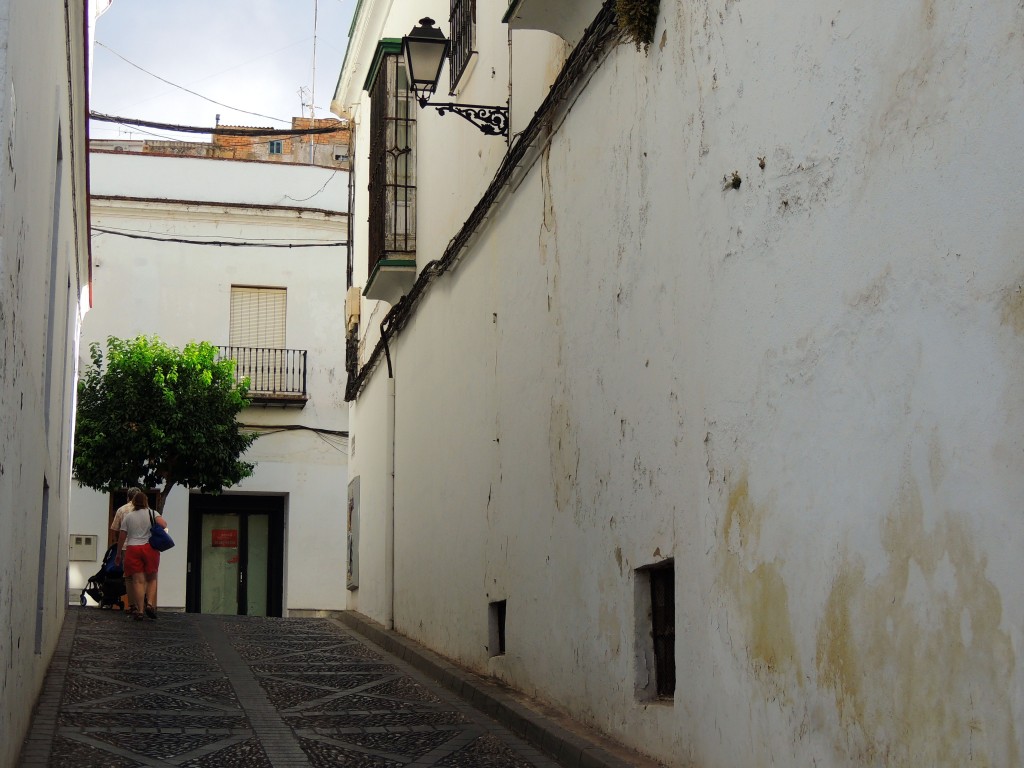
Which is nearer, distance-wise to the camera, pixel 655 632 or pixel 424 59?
pixel 655 632

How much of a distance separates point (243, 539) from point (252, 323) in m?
3.75

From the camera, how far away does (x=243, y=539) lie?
23.7 m

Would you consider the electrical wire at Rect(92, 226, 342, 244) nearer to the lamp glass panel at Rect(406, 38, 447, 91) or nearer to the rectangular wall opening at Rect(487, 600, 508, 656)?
the lamp glass panel at Rect(406, 38, 447, 91)

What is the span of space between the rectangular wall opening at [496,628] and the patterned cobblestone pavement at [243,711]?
0.47 meters

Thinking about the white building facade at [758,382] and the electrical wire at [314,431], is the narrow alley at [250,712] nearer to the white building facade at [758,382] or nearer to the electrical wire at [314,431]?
the white building facade at [758,382]

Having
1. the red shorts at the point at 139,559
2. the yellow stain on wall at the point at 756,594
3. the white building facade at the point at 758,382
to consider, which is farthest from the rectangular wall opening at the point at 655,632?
the red shorts at the point at 139,559

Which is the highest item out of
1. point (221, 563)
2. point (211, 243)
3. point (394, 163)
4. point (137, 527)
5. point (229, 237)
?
point (229, 237)

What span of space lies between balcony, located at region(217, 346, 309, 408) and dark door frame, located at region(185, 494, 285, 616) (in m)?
1.82

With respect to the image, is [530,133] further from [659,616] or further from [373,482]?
[373,482]

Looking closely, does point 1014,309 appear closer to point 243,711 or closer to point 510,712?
point 510,712

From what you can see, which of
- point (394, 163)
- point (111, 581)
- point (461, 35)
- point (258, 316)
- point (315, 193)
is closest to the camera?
point (461, 35)

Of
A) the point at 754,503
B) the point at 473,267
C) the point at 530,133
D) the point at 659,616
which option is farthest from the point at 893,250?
the point at 473,267

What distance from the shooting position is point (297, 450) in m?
23.6

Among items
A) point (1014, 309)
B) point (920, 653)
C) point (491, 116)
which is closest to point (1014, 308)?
point (1014, 309)
